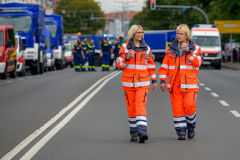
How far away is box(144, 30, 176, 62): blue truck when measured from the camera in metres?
55.0

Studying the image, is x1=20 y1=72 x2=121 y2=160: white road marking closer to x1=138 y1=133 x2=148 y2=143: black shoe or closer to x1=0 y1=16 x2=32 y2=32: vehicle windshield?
x1=138 y1=133 x2=148 y2=143: black shoe

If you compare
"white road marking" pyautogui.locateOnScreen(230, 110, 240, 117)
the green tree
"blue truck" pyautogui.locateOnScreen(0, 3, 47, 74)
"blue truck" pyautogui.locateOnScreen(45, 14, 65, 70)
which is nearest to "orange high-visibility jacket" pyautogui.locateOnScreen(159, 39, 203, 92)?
"white road marking" pyautogui.locateOnScreen(230, 110, 240, 117)

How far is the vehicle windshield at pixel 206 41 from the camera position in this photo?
3875 centimetres

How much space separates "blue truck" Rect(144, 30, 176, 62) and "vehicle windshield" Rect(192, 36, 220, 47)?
1576cm

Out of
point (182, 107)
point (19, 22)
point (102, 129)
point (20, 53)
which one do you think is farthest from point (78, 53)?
point (182, 107)

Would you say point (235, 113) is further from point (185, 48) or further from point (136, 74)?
point (136, 74)

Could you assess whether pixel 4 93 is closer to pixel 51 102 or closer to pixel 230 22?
pixel 51 102

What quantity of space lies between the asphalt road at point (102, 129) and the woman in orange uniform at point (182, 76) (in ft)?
1.01

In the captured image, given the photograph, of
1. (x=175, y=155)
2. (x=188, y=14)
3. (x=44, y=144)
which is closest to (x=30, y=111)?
(x=44, y=144)

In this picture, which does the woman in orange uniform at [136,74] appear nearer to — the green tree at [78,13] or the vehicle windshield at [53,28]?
the vehicle windshield at [53,28]

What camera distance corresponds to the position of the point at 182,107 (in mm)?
8156

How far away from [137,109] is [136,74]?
1.54ft

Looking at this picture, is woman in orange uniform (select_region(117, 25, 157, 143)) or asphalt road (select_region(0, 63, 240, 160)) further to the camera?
woman in orange uniform (select_region(117, 25, 157, 143))

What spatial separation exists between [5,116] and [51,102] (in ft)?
8.93
